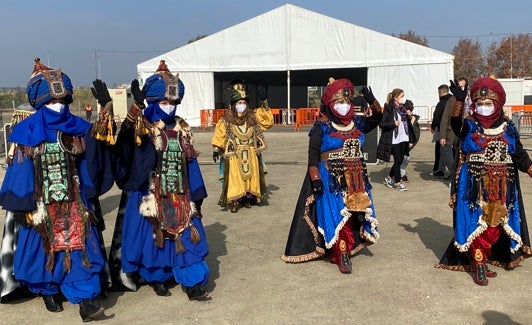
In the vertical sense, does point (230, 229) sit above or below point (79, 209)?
below

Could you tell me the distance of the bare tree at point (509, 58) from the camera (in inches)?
2206

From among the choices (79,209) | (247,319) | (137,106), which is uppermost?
(137,106)

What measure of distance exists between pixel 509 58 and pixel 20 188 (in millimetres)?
60401

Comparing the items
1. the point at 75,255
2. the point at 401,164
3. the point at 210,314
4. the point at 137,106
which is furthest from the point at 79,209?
the point at 401,164

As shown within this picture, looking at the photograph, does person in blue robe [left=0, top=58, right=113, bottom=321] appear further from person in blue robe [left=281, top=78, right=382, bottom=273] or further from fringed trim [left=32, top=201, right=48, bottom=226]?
person in blue robe [left=281, top=78, right=382, bottom=273]

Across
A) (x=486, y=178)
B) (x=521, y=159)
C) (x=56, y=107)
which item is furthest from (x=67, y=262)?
(x=521, y=159)

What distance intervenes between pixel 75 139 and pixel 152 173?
67cm

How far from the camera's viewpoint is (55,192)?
3.99 metres

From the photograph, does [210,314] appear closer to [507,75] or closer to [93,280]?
[93,280]

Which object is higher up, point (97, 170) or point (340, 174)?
point (97, 170)

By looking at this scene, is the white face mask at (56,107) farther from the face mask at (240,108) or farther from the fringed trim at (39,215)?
the face mask at (240,108)

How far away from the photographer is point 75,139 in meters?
4.09

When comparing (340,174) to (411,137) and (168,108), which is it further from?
(411,137)

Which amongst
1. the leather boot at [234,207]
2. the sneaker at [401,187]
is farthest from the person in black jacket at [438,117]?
the leather boot at [234,207]
